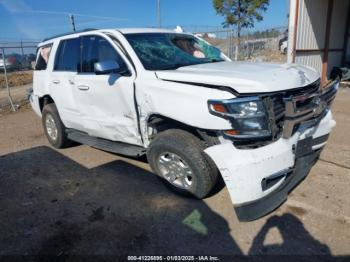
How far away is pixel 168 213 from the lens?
11.0 ft

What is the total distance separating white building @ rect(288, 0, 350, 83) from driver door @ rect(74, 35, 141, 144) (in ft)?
23.3

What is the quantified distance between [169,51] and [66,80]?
1757 mm

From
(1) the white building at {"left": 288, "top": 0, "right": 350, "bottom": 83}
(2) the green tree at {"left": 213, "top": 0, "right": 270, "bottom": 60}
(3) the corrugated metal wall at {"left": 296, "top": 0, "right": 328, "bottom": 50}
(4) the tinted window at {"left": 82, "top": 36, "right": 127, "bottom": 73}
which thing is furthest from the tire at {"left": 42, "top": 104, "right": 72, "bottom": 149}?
(2) the green tree at {"left": 213, "top": 0, "right": 270, "bottom": 60}

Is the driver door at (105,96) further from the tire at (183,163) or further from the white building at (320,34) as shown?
the white building at (320,34)

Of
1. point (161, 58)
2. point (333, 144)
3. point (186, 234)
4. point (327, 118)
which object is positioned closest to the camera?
point (186, 234)

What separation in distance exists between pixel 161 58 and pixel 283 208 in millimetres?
2253

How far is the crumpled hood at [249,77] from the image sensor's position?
111 inches

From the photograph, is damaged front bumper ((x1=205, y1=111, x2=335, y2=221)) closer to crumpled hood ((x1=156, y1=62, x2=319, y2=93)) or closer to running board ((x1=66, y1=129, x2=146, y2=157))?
crumpled hood ((x1=156, y1=62, x2=319, y2=93))

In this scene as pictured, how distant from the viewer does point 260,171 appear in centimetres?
274

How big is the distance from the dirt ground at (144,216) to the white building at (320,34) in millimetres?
5978

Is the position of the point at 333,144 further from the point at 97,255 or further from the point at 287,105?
the point at 97,255

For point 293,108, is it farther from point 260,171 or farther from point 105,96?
point 105,96

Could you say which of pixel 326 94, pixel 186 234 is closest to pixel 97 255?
pixel 186 234

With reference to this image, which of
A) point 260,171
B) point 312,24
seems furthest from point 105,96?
point 312,24
